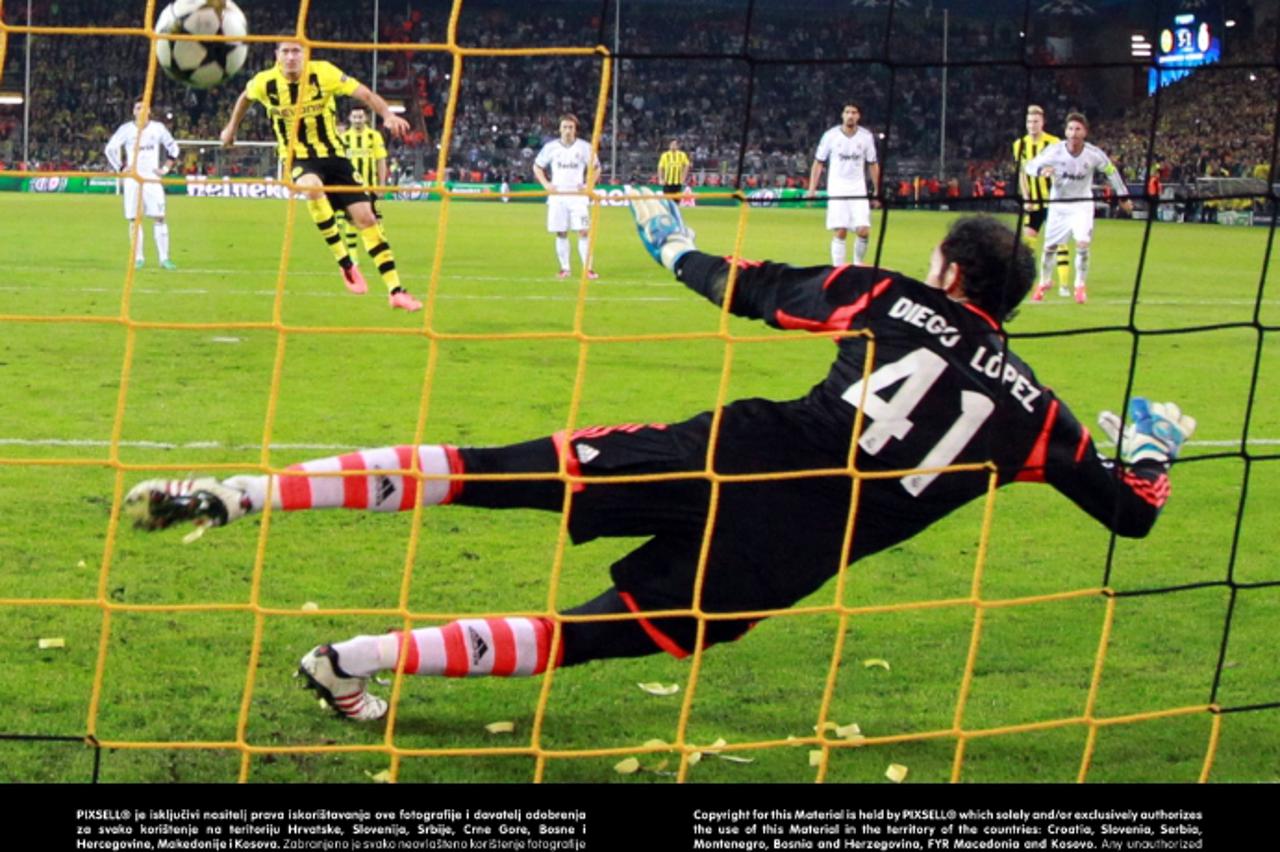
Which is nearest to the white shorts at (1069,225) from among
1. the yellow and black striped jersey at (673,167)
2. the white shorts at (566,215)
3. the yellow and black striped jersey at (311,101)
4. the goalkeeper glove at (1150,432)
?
the white shorts at (566,215)

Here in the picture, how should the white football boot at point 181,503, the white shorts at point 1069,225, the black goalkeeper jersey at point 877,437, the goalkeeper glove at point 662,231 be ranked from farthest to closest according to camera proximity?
the white shorts at point 1069,225 < the goalkeeper glove at point 662,231 < the black goalkeeper jersey at point 877,437 < the white football boot at point 181,503

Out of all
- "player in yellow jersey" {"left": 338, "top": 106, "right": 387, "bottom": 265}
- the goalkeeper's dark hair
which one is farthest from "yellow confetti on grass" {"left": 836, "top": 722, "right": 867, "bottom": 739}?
"player in yellow jersey" {"left": 338, "top": 106, "right": 387, "bottom": 265}

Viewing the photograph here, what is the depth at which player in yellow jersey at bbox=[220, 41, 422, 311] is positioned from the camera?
38.8ft

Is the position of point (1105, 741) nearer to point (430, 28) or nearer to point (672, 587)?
point (672, 587)

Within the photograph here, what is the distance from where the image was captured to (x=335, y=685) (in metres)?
4.30

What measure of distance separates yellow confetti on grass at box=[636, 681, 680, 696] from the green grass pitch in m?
0.05

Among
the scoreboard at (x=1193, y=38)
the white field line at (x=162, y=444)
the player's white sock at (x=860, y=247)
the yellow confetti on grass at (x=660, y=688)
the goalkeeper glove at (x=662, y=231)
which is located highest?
the scoreboard at (x=1193, y=38)

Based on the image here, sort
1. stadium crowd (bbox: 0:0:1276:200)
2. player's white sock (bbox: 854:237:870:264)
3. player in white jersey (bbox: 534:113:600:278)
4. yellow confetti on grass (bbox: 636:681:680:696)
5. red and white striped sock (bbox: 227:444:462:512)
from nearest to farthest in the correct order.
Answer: red and white striped sock (bbox: 227:444:462:512) → yellow confetti on grass (bbox: 636:681:680:696) → player in white jersey (bbox: 534:113:600:278) → player's white sock (bbox: 854:237:870:264) → stadium crowd (bbox: 0:0:1276:200)

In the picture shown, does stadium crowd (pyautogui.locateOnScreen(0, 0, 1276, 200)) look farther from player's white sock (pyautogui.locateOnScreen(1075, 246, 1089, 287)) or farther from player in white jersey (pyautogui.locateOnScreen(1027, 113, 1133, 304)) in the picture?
player's white sock (pyautogui.locateOnScreen(1075, 246, 1089, 287))

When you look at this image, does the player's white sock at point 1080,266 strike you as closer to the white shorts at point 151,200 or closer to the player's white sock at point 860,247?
the player's white sock at point 860,247

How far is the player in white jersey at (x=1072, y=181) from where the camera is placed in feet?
50.8

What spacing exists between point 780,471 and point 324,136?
9.46 m

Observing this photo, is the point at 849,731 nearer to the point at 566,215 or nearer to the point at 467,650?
the point at 467,650

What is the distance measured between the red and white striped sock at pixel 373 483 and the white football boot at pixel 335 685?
1.31 feet
